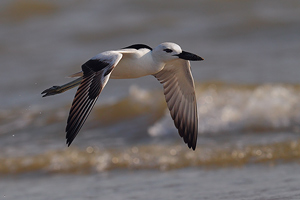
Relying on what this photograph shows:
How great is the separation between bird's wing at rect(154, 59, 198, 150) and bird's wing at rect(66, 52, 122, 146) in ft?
4.39

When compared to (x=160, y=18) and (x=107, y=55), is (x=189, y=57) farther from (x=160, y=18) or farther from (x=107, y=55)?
(x=160, y=18)

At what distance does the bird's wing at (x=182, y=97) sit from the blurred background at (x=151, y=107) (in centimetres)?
63

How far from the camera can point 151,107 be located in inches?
432

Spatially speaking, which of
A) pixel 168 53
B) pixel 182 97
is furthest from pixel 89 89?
pixel 182 97

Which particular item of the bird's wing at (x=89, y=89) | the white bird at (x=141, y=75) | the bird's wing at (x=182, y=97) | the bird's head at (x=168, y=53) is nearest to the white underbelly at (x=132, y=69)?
the white bird at (x=141, y=75)

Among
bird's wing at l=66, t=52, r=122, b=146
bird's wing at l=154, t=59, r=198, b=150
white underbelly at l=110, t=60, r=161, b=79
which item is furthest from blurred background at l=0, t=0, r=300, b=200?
bird's wing at l=66, t=52, r=122, b=146

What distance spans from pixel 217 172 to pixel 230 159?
1.66 feet

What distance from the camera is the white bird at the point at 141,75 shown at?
5879mm

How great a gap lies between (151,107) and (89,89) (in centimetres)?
504

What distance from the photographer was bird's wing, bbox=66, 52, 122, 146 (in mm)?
5785

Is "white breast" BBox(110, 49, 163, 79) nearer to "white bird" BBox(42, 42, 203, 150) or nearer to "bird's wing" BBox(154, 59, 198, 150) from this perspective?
"white bird" BBox(42, 42, 203, 150)

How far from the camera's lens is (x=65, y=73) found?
13695mm

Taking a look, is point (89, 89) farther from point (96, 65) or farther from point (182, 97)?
point (182, 97)

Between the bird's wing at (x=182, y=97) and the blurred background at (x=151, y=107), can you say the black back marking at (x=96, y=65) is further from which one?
the blurred background at (x=151, y=107)
